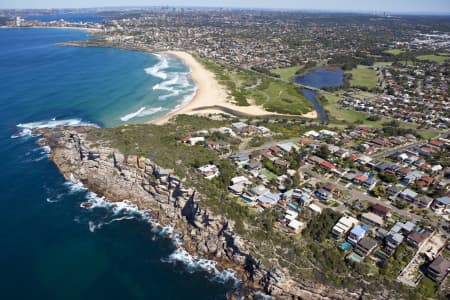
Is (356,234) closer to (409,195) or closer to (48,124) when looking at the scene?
(409,195)

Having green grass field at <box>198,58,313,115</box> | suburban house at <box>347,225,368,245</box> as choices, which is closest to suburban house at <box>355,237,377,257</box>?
suburban house at <box>347,225,368,245</box>

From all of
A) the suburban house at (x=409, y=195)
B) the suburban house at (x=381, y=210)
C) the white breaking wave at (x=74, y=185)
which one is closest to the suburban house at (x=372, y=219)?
the suburban house at (x=381, y=210)

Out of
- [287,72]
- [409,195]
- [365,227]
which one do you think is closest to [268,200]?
[365,227]

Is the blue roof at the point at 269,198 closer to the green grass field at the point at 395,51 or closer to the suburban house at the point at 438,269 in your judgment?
the suburban house at the point at 438,269

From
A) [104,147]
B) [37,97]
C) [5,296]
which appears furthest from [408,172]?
[37,97]

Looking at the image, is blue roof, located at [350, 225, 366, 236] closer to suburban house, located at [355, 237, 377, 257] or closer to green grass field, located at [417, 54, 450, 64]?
suburban house, located at [355, 237, 377, 257]

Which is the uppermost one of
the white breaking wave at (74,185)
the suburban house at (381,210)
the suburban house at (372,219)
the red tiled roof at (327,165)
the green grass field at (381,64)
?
the green grass field at (381,64)
